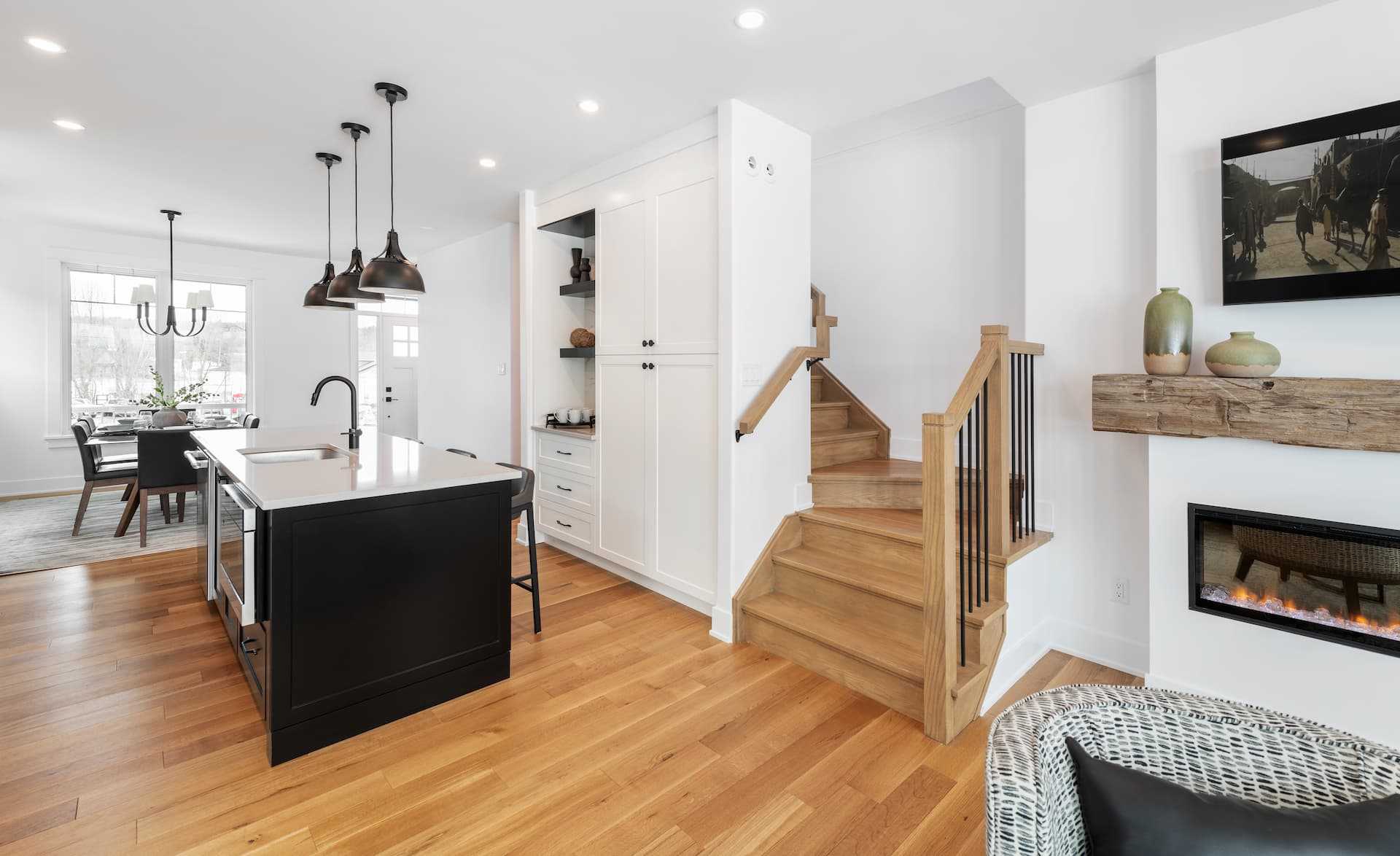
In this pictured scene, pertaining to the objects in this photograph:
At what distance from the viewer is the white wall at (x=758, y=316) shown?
3023 mm

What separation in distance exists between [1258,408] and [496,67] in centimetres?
317

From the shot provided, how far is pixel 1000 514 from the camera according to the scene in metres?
2.61

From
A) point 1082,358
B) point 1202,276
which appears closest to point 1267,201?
point 1202,276

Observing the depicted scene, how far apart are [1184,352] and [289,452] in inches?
156

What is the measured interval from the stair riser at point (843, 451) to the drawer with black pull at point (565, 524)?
1.49 metres

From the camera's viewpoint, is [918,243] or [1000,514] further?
[918,243]

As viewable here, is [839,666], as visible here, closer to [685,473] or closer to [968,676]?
[968,676]

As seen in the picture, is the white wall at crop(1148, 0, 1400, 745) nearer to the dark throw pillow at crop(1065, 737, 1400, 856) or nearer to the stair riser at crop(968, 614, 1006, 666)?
the stair riser at crop(968, 614, 1006, 666)

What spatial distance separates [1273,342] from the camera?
7.32ft

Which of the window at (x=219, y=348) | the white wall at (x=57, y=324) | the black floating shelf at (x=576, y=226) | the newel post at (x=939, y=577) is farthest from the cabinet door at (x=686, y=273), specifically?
the window at (x=219, y=348)

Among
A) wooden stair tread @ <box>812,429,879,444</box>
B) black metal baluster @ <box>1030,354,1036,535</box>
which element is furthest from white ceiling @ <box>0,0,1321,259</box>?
wooden stair tread @ <box>812,429,879,444</box>

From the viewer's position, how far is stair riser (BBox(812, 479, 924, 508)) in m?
3.30

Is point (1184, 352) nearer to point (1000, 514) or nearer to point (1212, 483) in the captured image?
point (1212, 483)

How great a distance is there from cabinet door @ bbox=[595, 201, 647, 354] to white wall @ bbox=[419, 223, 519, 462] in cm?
203
